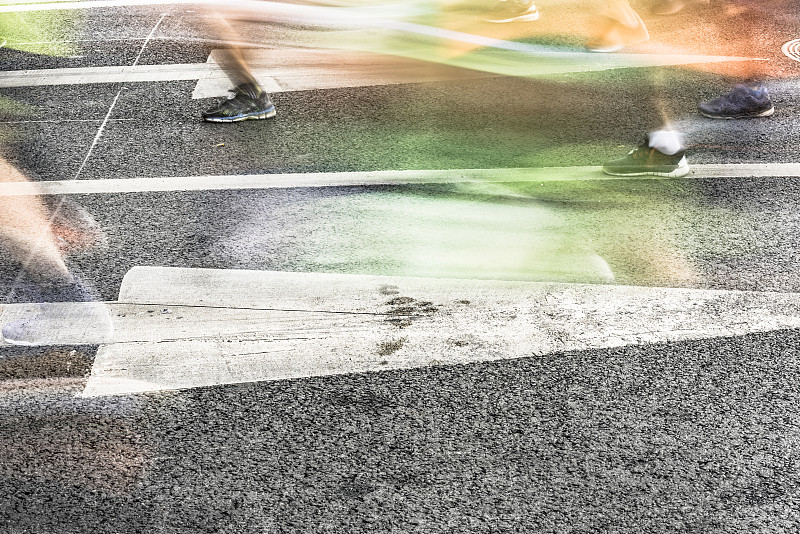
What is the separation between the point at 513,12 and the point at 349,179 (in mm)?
3279

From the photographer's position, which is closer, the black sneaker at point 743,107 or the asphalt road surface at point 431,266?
the asphalt road surface at point 431,266

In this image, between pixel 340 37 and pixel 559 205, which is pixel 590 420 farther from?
pixel 340 37

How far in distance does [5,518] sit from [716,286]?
2901 millimetres

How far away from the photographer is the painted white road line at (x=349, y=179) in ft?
16.6

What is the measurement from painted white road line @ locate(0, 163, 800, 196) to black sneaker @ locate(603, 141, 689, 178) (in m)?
0.04

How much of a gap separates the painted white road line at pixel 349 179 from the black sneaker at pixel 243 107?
86 cm

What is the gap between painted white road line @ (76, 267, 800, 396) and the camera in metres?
3.52

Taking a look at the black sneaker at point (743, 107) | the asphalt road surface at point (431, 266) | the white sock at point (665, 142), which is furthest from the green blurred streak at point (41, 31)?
the black sneaker at point (743, 107)

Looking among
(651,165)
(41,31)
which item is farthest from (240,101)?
(41,31)

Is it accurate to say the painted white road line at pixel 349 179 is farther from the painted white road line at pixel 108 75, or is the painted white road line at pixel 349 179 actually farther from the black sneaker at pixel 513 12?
the black sneaker at pixel 513 12

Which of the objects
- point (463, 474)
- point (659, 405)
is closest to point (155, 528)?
point (463, 474)

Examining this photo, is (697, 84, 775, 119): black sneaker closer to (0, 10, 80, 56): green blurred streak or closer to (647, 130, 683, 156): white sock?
(647, 130, 683, 156): white sock

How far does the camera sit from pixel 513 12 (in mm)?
7711

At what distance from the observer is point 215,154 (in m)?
5.48
